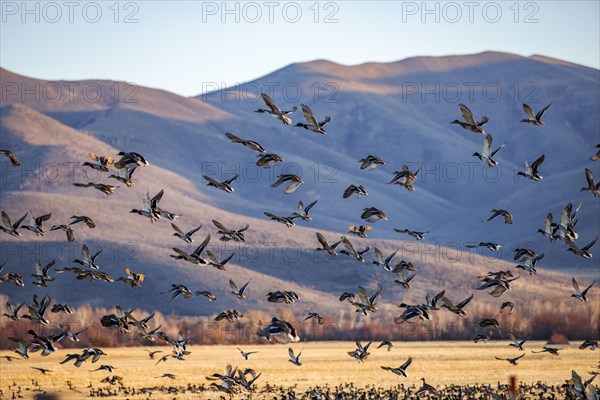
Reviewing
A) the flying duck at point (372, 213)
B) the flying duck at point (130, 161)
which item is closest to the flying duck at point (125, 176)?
the flying duck at point (130, 161)

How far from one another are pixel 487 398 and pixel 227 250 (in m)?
106

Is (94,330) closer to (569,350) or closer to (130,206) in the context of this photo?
(569,350)

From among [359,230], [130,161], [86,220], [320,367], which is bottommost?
[320,367]

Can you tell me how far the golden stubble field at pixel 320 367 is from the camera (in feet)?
164

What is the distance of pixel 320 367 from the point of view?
61531 mm

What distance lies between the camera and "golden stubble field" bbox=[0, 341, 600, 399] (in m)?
50.0

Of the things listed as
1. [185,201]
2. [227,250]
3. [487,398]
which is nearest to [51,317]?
[227,250]

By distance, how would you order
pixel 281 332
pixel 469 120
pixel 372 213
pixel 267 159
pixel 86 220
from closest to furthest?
pixel 281 332 → pixel 469 120 → pixel 267 159 → pixel 372 213 → pixel 86 220

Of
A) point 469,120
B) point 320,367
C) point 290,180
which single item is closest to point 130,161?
point 290,180

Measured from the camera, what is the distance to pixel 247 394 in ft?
137

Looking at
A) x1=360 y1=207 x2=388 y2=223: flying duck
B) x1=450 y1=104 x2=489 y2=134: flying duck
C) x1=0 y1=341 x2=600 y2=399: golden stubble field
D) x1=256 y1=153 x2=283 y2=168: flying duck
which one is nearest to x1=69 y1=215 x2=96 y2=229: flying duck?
x1=256 y1=153 x2=283 y2=168: flying duck

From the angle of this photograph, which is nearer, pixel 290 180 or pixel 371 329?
pixel 290 180

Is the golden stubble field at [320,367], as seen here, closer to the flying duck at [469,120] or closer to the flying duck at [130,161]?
the flying duck at [130,161]

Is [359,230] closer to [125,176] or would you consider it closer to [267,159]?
[267,159]
